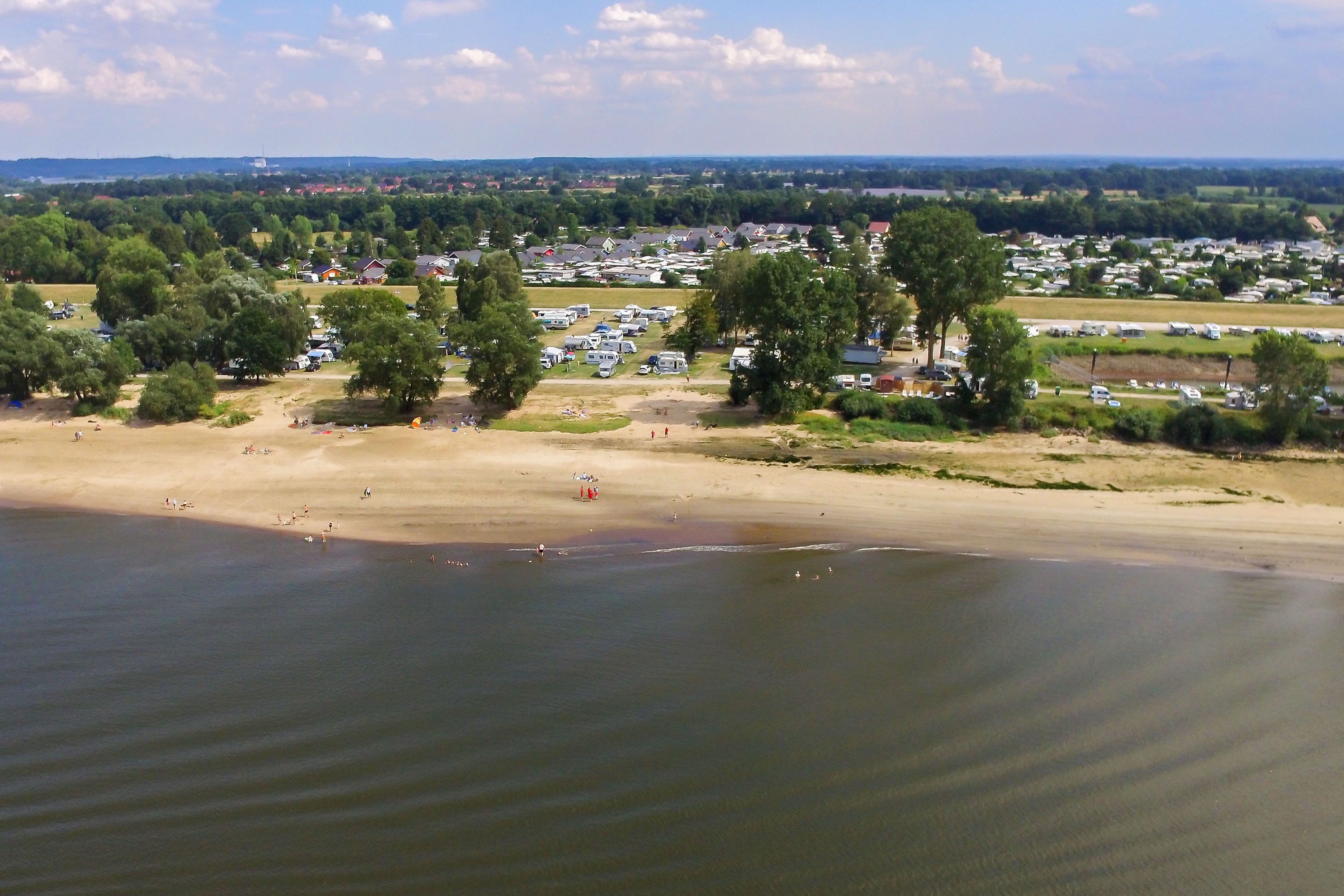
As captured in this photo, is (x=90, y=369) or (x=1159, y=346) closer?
(x=90, y=369)

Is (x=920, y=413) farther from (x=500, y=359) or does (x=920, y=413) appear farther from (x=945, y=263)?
(x=500, y=359)

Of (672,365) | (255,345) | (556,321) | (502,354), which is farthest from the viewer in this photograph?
(556,321)

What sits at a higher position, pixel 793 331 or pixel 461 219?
pixel 461 219


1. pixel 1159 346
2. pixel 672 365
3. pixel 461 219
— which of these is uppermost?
pixel 461 219

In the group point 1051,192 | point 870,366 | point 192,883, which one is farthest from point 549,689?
point 1051,192

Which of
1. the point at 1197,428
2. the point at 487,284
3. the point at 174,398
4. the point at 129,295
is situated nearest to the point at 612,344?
the point at 487,284

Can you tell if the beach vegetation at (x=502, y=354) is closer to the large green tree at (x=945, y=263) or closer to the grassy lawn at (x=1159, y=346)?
the large green tree at (x=945, y=263)

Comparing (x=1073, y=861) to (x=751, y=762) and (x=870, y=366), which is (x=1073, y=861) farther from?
(x=870, y=366)
